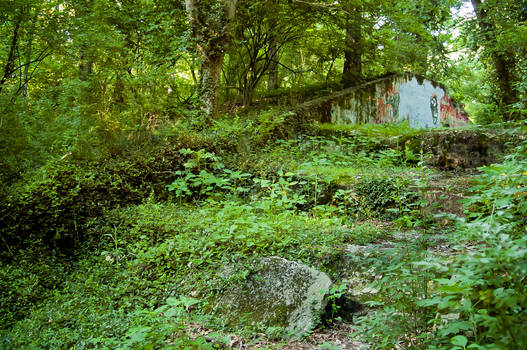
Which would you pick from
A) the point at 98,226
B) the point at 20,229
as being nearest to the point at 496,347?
the point at 98,226

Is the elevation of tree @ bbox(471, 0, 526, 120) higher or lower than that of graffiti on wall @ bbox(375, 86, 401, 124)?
higher

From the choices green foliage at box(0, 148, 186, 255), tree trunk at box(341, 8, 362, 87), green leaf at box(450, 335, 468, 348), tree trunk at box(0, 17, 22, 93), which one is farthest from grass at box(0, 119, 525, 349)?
tree trunk at box(341, 8, 362, 87)

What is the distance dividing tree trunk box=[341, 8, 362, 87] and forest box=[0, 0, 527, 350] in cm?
10

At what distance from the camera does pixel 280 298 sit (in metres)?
3.24

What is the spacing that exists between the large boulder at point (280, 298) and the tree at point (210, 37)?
5696 mm

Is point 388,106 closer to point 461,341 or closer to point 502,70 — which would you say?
point 502,70

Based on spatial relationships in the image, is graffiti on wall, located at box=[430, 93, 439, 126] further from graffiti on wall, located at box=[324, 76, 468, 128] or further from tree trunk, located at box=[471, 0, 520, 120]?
tree trunk, located at box=[471, 0, 520, 120]

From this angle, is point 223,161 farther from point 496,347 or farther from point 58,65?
point 496,347

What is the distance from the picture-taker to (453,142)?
275 inches

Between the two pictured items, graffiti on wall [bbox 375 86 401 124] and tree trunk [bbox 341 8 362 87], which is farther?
graffiti on wall [bbox 375 86 401 124]

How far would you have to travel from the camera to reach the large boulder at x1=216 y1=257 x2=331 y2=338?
9.91 ft

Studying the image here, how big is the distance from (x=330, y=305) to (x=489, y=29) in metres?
13.4

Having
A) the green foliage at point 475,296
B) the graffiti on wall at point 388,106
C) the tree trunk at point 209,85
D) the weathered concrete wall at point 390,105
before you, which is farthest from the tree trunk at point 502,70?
the green foliage at point 475,296

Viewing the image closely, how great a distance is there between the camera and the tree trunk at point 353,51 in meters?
10.0
